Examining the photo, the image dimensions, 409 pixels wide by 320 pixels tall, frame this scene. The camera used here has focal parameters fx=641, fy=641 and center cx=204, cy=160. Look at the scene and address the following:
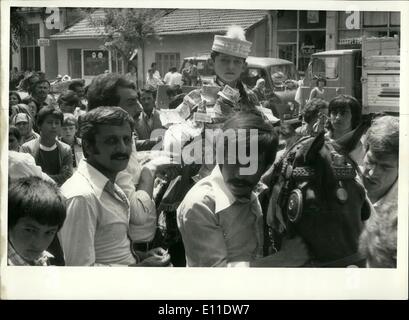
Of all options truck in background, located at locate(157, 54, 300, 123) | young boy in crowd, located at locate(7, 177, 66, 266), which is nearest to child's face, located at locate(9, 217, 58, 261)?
young boy in crowd, located at locate(7, 177, 66, 266)

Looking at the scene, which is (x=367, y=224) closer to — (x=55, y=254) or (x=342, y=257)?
(x=342, y=257)

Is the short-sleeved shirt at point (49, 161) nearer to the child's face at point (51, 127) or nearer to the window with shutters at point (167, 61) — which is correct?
the child's face at point (51, 127)

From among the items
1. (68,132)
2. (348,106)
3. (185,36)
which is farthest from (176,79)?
(348,106)

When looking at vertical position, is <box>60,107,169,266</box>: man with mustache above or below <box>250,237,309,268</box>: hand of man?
above

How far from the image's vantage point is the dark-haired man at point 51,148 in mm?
3855

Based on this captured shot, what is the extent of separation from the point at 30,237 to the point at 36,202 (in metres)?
0.21

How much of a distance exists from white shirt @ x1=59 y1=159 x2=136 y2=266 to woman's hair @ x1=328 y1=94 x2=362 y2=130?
1398 mm

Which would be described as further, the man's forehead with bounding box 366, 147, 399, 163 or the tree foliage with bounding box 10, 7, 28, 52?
the man's forehead with bounding box 366, 147, 399, 163

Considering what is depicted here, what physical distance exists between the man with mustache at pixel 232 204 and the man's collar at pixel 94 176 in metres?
0.48

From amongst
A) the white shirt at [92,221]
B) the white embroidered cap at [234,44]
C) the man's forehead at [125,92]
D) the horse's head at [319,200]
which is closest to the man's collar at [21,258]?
the white shirt at [92,221]

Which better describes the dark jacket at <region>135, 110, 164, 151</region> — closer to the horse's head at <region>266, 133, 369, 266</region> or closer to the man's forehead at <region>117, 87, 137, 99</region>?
the man's forehead at <region>117, 87, 137, 99</region>

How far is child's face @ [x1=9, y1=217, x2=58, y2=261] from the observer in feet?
12.2
